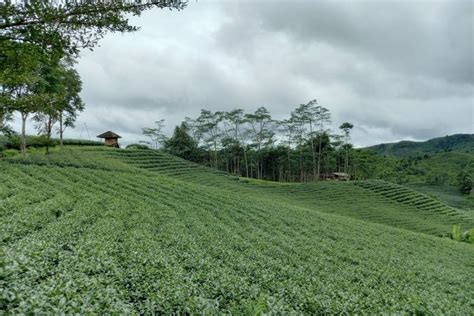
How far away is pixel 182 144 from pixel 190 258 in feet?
203

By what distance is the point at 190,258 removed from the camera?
25.0 feet

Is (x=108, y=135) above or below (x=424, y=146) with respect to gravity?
below

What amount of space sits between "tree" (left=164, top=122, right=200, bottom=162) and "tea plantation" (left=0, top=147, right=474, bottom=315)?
47.6 metres

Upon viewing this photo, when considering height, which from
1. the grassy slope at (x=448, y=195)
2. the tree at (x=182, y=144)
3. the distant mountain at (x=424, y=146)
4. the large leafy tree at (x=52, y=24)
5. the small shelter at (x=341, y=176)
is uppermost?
the distant mountain at (x=424, y=146)

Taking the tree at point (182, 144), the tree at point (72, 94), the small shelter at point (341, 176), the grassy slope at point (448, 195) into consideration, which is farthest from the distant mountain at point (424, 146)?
the tree at point (72, 94)

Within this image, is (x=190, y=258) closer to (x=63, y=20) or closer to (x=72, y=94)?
(x=63, y=20)

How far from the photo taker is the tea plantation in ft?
15.0

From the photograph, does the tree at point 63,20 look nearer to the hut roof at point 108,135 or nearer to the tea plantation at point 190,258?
the tea plantation at point 190,258

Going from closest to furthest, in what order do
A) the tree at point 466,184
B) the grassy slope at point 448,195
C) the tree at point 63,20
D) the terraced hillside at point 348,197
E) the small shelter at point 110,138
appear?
1. the tree at point 63,20
2. the terraced hillside at point 348,197
3. the small shelter at point 110,138
4. the grassy slope at point 448,195
5. the tree at point 466,184

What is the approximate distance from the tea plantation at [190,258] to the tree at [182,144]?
156 feet

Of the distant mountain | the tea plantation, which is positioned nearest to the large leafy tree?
the tea plantation

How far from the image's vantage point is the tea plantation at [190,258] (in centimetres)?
457

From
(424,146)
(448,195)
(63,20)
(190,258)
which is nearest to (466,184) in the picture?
(448,195)

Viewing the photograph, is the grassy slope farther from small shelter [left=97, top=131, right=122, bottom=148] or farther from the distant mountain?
the distant mountain
